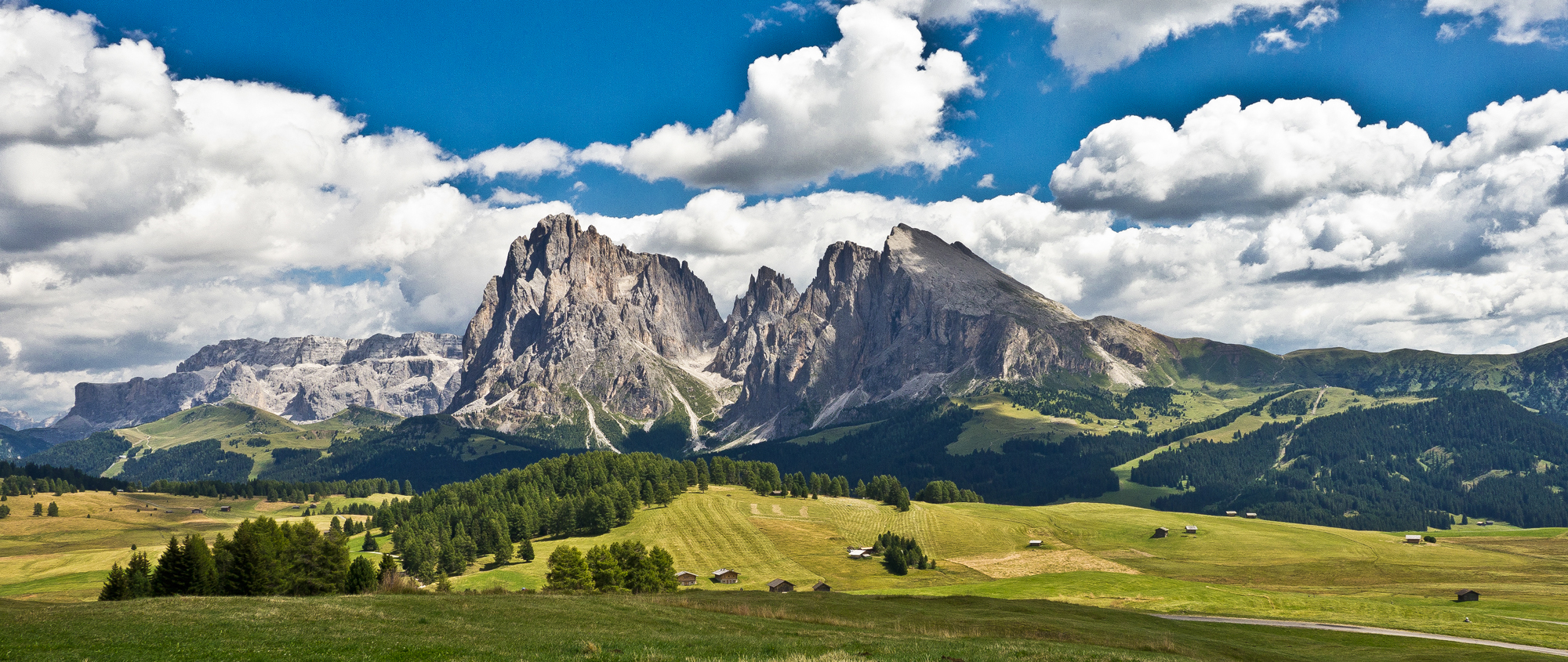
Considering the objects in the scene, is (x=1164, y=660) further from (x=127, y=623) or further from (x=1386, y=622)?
(x=1386, y=622)

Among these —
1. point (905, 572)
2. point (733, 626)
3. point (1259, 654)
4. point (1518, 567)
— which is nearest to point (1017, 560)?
point (905, 572)

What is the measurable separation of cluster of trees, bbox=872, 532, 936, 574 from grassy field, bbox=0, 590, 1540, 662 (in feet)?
320

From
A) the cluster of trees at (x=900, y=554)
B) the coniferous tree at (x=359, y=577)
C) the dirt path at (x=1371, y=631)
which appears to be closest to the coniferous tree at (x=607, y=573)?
the coniferous tree at (x=359, y=577)

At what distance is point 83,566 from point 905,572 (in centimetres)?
18260

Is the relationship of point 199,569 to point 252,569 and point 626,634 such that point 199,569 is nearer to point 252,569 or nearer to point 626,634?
point 252,569

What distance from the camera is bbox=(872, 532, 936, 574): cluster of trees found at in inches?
6654

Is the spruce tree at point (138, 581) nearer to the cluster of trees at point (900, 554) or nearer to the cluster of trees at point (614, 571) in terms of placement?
the cluster of trees at point (614, 571)

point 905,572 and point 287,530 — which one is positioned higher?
point 287,530

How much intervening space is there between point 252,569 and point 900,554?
378 feet

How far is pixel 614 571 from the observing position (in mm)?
112562

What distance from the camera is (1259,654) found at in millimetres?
56562

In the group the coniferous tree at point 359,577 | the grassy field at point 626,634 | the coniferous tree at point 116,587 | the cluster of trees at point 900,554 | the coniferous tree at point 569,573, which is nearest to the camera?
the grassy field at point 626,634

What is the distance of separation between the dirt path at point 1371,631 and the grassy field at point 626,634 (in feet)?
18.1

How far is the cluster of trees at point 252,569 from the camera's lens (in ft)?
287
